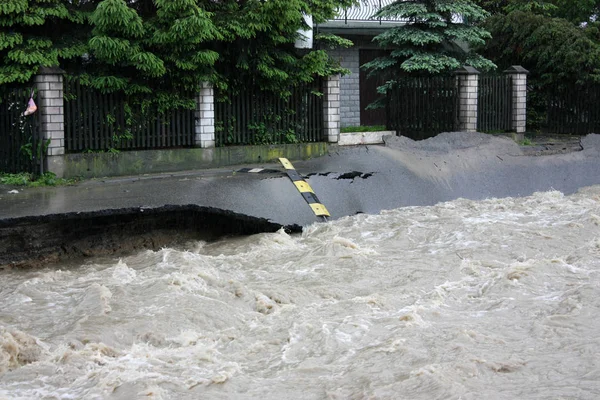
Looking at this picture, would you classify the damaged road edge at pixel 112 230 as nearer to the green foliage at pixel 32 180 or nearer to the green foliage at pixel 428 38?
the green foliage at pixel 32 180

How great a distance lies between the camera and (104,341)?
660cm

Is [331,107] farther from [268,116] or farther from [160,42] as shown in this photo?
[160,42]

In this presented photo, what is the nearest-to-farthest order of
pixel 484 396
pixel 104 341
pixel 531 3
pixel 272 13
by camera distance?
pixel 484 396
pixel 104 341
pixel 272 13
pixel 531 3

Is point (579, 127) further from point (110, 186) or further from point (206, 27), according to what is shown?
point (110, 186)

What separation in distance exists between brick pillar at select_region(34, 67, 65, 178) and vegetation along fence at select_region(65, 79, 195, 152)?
0.95ft

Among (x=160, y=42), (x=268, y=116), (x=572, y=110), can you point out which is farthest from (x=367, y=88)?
(x=160, y=42)

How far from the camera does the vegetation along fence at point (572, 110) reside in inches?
821

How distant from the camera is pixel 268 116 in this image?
15.2m

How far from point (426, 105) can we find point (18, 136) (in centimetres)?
973

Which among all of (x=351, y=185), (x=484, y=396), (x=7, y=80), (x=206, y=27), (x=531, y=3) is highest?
(x=531, y=3)

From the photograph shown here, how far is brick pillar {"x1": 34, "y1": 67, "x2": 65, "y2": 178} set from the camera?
12.4 meters

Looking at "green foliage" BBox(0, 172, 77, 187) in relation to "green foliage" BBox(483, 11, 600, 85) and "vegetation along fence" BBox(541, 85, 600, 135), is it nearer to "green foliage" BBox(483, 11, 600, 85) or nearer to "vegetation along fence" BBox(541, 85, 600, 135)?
"green foliage" BBox(483, 11, 600, 85)

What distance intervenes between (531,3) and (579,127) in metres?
3.98

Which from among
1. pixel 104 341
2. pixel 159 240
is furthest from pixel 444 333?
pixel 159 240
